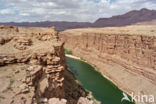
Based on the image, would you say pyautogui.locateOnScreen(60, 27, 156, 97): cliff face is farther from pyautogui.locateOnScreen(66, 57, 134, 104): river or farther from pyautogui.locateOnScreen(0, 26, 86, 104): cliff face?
pyautogui.locateOnScreen(0, 26, 86, 104): cliff face

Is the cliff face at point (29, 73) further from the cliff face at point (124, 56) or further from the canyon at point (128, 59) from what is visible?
the cliff face at point (124, 56)

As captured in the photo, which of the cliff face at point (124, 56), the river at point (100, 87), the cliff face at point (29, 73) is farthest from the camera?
the cliff face at point (124, 56)

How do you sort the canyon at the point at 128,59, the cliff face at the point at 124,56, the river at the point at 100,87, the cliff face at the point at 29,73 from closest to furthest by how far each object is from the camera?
the cliff face at the point at 29,73, the river at the point at 100,87, the canyon at the point at 128,59, the cliff face at the point at 124,56

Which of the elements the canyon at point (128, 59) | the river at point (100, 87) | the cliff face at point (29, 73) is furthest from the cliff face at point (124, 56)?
the cliff face at point (29, 73)

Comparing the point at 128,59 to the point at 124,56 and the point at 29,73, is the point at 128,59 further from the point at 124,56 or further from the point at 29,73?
the point at 29,73

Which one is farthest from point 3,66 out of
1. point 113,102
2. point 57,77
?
point 113,102

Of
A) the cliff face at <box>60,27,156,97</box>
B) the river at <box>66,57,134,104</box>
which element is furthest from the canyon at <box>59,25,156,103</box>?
the river at <box>66,57,134,104</box>

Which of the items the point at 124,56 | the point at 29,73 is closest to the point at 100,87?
the point at 124,56

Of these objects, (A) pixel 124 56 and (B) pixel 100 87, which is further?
(A) pixel 124 56

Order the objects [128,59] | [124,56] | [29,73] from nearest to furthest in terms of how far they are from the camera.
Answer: [29,73]
[128,59]
[124,56]
